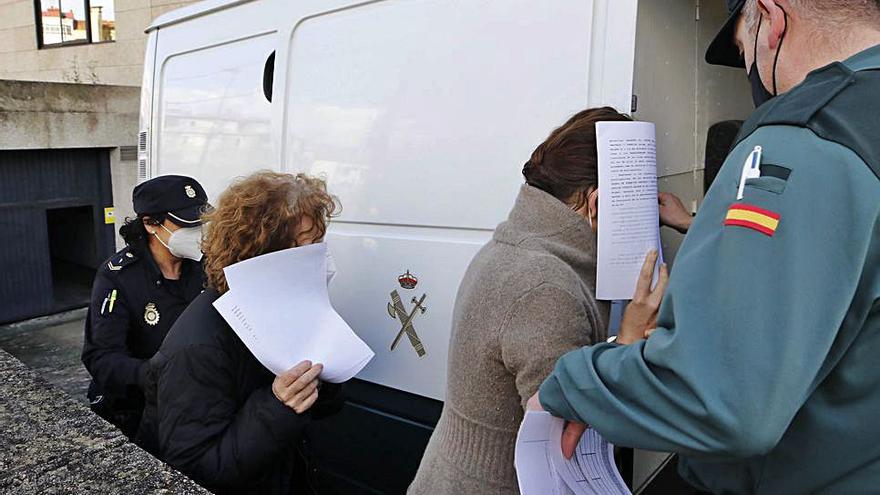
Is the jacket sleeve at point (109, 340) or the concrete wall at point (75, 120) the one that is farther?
the concrete wall at point (75, 120)

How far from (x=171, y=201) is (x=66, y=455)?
123 cm

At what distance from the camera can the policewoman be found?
251cm

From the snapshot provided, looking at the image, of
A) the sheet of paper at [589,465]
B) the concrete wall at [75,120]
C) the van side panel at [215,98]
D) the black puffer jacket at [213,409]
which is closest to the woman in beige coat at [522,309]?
the sheet of paper at [589,465]

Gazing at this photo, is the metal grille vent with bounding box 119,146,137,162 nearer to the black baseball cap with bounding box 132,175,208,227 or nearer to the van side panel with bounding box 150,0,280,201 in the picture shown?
the van side panel with bounding box 150,0,280,201

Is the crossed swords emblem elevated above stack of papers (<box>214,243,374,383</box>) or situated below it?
below

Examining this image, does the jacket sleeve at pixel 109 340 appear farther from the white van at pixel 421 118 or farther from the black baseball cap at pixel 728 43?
the black baseball cap at pixel 728 43

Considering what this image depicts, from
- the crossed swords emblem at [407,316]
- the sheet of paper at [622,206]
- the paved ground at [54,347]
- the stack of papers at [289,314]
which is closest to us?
the sheet of paper at [622,206]

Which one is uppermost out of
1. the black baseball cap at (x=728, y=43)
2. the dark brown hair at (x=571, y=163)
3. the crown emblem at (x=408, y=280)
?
the black baseball cap at (x=728, y=43)

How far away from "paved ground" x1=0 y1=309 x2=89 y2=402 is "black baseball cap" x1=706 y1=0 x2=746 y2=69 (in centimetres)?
491

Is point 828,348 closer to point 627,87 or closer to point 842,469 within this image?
point 842,469

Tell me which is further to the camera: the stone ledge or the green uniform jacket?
the stone ledge

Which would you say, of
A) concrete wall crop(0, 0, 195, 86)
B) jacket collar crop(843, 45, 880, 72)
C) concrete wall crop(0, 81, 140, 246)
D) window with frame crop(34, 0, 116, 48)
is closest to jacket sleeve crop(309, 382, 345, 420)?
jacket collar crop(843, 45, 880, 72)

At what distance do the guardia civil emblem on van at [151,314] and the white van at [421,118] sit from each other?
2.25 ft

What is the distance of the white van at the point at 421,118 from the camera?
6.36 feet
